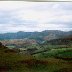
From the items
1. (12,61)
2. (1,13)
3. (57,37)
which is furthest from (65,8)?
(12,61)

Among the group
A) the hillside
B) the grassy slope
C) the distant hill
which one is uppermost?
the distant hill

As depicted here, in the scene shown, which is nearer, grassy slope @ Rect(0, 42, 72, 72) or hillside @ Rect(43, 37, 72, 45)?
grassy slope @ Rect(0, 42, 72, 72)

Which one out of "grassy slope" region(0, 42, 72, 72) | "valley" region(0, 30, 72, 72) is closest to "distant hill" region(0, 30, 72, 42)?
"valley" region(0, 30, 72, 72)

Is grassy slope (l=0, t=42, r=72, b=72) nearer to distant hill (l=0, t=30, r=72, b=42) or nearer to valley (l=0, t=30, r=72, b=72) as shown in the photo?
valley (l=0, t=30, r=72, b=72)

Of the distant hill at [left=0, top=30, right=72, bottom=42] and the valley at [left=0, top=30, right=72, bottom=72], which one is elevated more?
the distant hill at [left=0, top=30, right=72, bottom=42]

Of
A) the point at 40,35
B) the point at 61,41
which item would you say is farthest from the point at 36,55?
the point at 61,41

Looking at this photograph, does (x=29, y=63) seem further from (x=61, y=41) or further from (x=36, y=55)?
(x=61, y=41)

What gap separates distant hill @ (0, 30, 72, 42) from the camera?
232 cm

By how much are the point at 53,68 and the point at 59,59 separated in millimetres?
153

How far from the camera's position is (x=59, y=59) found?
2.30m

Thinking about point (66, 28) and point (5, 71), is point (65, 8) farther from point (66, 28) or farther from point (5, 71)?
point (5, 71)

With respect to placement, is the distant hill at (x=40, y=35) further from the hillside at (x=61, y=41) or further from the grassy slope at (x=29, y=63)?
the grassy slope at (x=29, y=63)

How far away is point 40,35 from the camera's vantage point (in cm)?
236

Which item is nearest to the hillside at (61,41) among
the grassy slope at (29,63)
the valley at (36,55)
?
the valley at (36,55)
